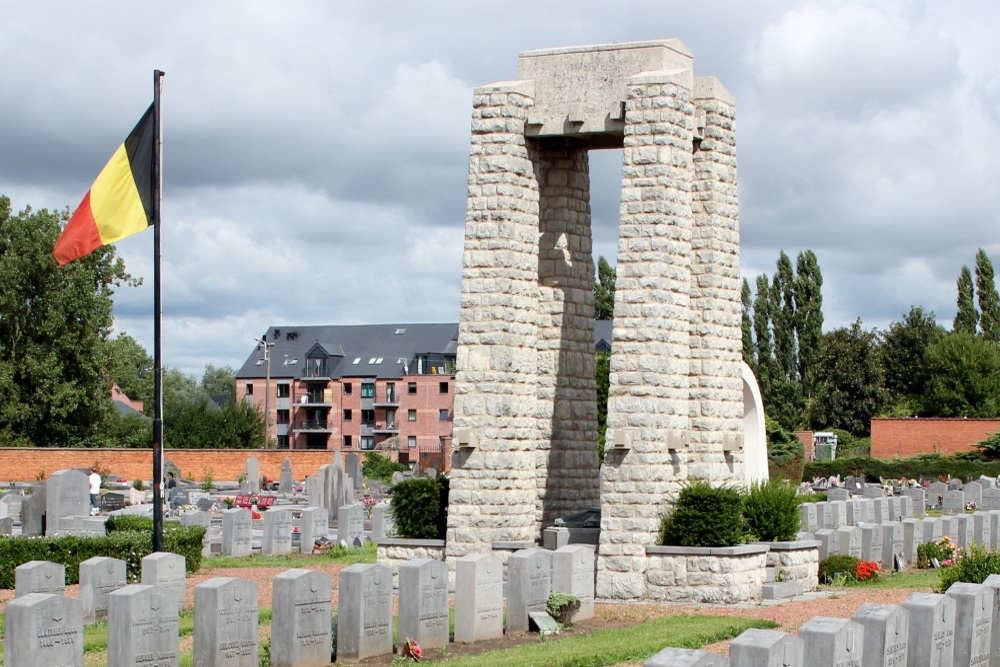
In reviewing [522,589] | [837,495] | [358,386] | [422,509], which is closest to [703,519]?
[522,589]

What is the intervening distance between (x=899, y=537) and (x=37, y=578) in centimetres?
1431

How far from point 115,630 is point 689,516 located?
28.2 feet

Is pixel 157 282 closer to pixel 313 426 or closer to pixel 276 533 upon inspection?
pixel 276 533

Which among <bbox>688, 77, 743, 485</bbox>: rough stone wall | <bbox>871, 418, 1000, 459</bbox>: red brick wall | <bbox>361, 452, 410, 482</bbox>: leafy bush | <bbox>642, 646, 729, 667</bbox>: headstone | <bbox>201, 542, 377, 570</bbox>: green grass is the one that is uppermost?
<bbox>688, 77, 743, 485</bbox>: rough stone wall

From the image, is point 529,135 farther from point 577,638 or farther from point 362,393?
point 362,393

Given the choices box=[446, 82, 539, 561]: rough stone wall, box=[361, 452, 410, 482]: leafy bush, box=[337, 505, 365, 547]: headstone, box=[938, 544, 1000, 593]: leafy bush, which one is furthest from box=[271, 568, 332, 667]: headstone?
box=[361, 452, 410, 482]: leafy bush

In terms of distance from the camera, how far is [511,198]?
1939cm

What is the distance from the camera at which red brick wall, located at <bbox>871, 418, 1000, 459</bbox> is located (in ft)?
186

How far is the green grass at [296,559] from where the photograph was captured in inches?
920

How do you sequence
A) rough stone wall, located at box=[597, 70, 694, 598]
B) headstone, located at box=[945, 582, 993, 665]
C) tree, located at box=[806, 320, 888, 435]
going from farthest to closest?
1. tree, located at box=[806, 320, 888, 435]
2. rough stone wall, located at box=[597, 70, 694, 598]
3. headstone, located at box=[945, 582, 993, 665]

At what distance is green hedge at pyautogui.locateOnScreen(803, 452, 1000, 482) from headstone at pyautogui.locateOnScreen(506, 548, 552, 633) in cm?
3664

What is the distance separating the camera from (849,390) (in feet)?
236

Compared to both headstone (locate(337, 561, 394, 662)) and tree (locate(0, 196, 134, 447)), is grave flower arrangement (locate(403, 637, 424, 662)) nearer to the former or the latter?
headstone (locate(337, 561, 394, 662))

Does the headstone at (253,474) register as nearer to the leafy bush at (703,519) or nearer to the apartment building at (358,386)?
the leafy bush at (703,519)
